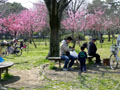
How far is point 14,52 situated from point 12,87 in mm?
10142

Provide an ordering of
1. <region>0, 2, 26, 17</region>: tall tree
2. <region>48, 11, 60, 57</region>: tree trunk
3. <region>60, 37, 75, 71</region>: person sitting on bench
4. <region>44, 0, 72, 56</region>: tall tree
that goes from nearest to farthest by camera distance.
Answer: <region>60, 37, 75, 71</region>: person sitting on bench → <region>44, 0, 72, 56</region>: tall tree → <region>48, 11, 60, 57</region>: tree trunk → <region>0, 2, 26, 17</region>: tall tree

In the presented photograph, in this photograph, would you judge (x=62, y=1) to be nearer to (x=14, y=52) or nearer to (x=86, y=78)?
(x=86, y=78)

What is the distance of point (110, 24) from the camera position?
108ft

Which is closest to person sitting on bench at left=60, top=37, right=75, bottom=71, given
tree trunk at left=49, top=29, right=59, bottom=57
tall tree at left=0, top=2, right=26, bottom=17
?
tree trunk at left=49, top=29, right=59, bottom=57

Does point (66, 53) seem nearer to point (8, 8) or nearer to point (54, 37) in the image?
point (54, 37)

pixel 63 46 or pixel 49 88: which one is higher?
pixel 63 46

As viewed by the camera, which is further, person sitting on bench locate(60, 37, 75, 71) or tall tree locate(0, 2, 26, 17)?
tall tree locate(0, 2, 26, 17)

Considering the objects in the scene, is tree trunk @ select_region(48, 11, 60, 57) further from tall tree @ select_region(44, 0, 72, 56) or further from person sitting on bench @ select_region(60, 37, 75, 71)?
person sitting on bench @ select_region(60, 37, 75, 71)

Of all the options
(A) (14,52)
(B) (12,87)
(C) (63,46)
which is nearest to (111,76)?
(C) (63,46)

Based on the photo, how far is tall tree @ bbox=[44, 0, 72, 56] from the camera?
10.4m

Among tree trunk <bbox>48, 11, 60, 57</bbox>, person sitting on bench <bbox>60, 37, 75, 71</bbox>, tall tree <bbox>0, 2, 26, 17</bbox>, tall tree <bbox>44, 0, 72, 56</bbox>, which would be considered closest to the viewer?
person sitting on bench <bbox>60, 37, 75, 71</bbox>

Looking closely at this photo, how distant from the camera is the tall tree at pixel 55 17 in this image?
408 inches

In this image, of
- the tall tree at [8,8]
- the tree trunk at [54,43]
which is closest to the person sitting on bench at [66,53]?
the tree trunk at [54,43]

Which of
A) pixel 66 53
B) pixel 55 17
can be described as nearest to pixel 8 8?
pixel 55 17
